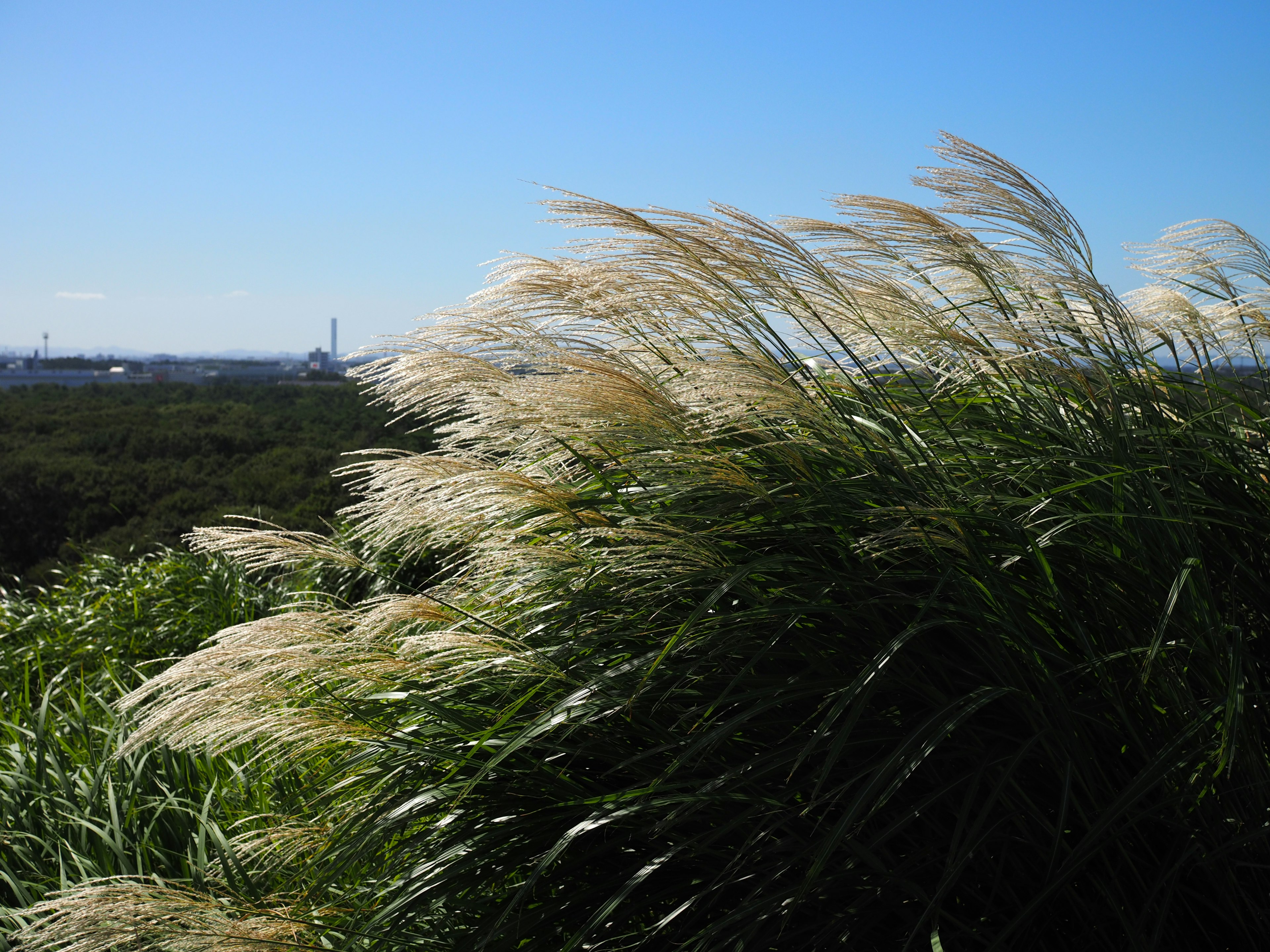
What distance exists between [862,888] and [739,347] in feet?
4.45

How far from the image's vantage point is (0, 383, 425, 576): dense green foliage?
12.3 meters

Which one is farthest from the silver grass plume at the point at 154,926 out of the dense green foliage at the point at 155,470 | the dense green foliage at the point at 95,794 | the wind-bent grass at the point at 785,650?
the dense green foliage at the point at 155,470

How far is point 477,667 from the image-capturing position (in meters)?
1.93

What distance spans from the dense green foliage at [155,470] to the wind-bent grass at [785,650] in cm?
779

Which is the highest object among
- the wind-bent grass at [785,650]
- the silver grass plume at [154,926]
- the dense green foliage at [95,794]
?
the wind-bent grass at [785,650]

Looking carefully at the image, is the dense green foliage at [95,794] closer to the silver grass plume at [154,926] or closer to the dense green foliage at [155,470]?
the silver grass plume at [154,926]

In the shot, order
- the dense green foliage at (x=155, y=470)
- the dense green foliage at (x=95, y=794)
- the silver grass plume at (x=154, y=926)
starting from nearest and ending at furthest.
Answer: the silver grass plume at (x=154, y=926), the dense green foliage at (x=95, y=794), the dense green foliage at (x=155, y=470)

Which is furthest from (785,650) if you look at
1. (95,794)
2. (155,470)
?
(155,470)

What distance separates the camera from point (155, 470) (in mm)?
15055

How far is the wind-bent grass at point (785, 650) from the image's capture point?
1.72 meters

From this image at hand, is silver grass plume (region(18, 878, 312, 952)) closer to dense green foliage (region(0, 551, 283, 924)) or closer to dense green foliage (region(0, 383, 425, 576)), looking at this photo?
dense green foliage (region(0, 551, 283, 924))

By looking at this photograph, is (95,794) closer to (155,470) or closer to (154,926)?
(154,926)

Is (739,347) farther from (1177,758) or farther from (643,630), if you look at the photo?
(1177,758)

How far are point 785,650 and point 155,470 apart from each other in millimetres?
15732
